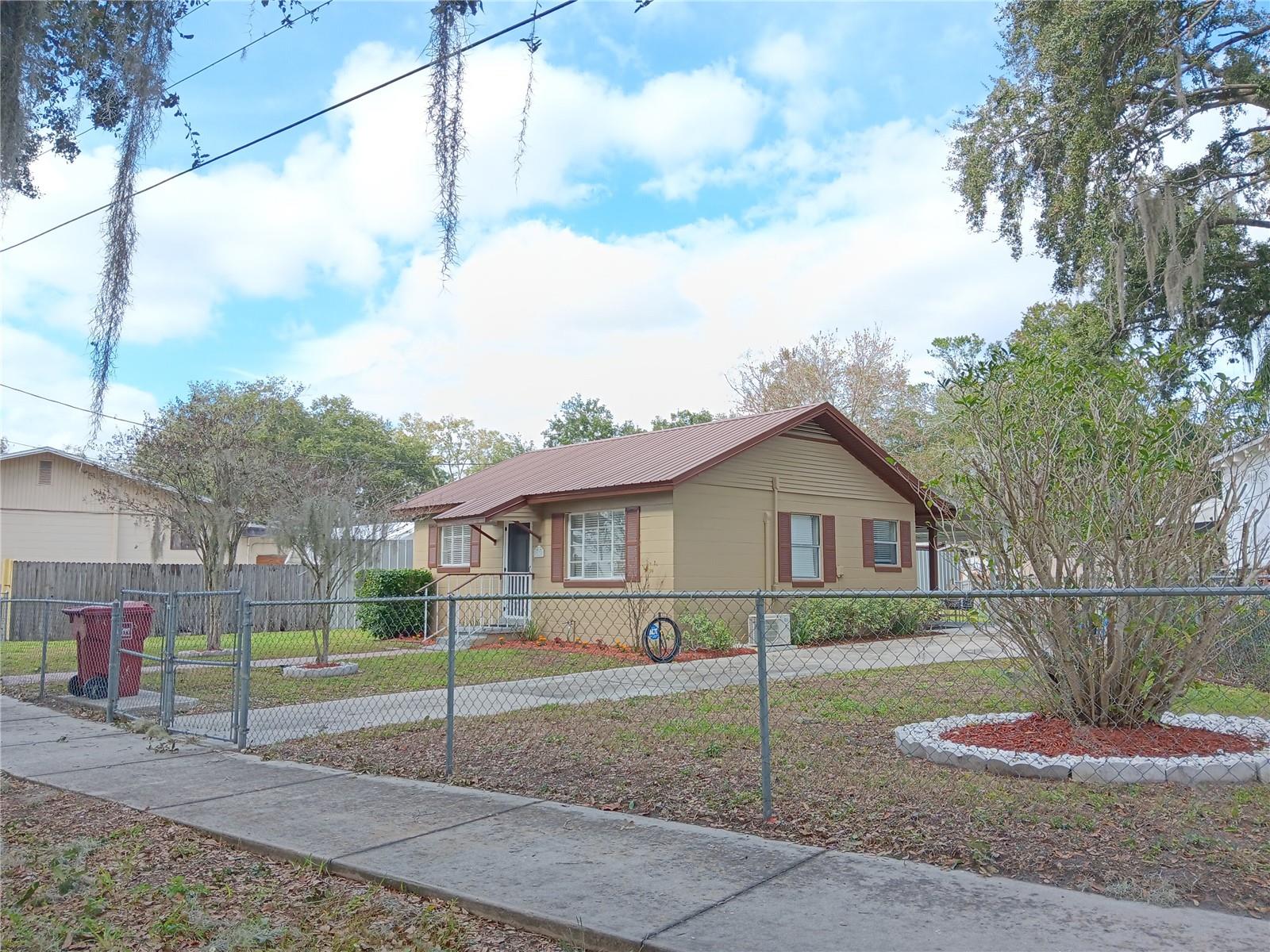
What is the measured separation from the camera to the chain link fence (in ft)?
18.6

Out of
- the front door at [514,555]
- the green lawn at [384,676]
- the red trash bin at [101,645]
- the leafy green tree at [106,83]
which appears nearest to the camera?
the leafy green tree at [106,83]

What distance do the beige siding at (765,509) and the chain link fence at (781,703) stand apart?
8.02 feet

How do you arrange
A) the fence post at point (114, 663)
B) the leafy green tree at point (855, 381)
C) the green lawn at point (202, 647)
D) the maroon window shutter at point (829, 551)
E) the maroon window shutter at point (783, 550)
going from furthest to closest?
the leafy green tree at point (855, 381) → the maroon window shutter at point (829, 551) → the maroon window shutter at point (783, 550) → the green lawn at point (202, 647) → the fence post at point (114, 663)

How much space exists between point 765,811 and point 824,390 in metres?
31.0

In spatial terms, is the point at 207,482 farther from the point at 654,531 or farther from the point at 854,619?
the point at 854,619

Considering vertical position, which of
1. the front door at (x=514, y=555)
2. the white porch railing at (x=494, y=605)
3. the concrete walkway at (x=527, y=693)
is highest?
the front door at (x=514, y=555)

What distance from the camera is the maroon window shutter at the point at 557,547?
57.2ft

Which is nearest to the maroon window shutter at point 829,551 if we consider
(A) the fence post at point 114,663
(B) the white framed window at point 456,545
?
(B) the white framed window at point 456,545

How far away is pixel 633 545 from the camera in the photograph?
52.7ft

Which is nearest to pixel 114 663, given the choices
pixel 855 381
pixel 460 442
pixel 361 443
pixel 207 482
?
pixel 207 482

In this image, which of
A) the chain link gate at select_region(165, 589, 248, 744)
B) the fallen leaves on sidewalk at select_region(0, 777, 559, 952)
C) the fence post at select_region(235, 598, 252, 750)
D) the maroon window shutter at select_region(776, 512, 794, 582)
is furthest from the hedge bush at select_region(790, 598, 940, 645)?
A: the fallen leaves on sidewalk at select_region(0, 777, 559, 952)

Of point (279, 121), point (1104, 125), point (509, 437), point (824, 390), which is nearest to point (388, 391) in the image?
point (509, 437)

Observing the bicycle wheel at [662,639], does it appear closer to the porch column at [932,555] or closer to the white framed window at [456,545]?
the white framed window at [456,545]

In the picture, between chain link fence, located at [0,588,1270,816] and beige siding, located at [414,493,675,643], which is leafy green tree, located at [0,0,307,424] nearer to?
chain link fence, located at [0,588,1270,816]
